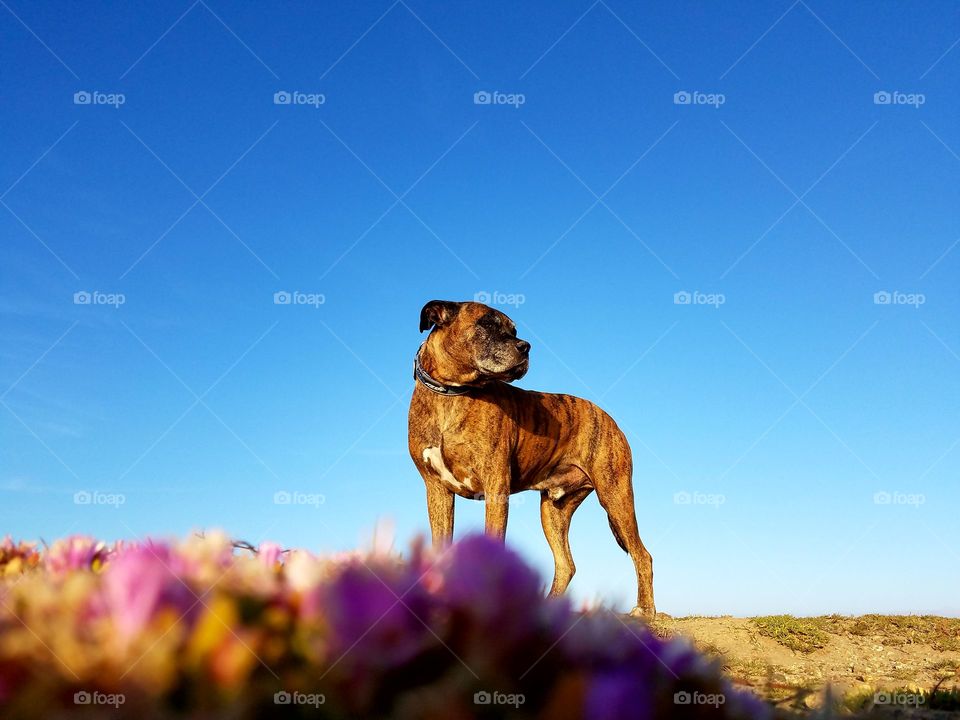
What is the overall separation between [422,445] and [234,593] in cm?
704

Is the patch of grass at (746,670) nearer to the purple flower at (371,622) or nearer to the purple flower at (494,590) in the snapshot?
the purple flower at (494,590)


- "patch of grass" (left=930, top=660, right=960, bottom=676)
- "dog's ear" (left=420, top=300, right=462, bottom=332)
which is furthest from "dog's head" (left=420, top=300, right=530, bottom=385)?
"patch of grass" (left=930, top=660, right=960, bottom=676)

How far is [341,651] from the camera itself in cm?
106

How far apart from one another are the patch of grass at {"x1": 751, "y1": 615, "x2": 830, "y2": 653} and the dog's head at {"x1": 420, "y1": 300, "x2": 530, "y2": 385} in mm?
4832

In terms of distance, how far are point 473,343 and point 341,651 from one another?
7.01 m

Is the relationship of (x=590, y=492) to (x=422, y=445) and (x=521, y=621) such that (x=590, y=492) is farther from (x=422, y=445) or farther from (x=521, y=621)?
(x=521, y=621)

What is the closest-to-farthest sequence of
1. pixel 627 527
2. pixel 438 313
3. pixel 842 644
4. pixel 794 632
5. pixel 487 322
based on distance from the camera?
pixel 487 322
pixel 438 313
pixel 627 527
pixel 842 644
pixel 794 632

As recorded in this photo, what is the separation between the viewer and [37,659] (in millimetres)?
1055

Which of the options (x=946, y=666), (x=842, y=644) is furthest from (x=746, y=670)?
(x=842, y=644)

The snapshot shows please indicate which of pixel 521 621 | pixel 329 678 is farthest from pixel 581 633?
pixel 329 678

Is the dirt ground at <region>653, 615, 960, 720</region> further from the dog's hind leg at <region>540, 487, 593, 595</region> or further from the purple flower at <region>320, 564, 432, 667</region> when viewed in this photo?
the purple flower at <region>320, 564, 432, 667</region>

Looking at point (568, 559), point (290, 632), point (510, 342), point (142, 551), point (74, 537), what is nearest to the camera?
point (290, 632)

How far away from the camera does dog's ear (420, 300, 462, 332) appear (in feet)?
27.0

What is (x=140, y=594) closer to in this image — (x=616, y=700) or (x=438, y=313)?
(x=616, y=700)
